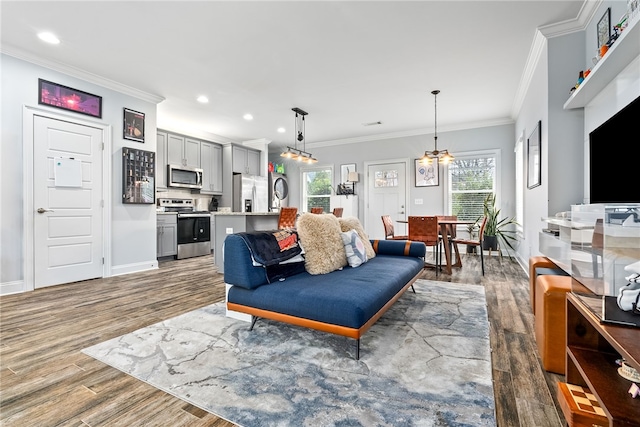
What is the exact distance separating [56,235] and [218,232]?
1.87 metres

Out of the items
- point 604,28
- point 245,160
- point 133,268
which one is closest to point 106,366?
point 133,268

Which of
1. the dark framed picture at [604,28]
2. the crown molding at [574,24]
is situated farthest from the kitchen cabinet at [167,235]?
the dark framed picture at [604,28]

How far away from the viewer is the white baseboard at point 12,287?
325 centimetres

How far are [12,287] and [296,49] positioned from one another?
13.4 ft

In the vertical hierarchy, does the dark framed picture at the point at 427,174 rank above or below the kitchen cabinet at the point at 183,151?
below

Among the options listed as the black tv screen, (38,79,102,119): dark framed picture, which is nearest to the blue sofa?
the black tv screen

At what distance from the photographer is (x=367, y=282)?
2096 millimetres

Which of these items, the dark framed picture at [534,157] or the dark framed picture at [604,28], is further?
the dark framed picture at [534,157]

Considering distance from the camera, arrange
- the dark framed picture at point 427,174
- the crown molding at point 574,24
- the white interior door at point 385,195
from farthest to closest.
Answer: the white interior door at point 385,195, the dark framed picture at point 427,174, the crown molding at point 574,24

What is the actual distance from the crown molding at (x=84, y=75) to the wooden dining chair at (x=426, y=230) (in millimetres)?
4269

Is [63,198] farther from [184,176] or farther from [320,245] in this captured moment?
[320,245]

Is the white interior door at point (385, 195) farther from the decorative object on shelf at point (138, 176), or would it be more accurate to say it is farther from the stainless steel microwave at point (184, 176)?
the decorative object on shelf at point (138, 176)

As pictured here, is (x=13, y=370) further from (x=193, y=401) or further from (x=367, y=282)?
(x=367, y=282)

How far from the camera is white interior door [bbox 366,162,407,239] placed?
6.77 meters
